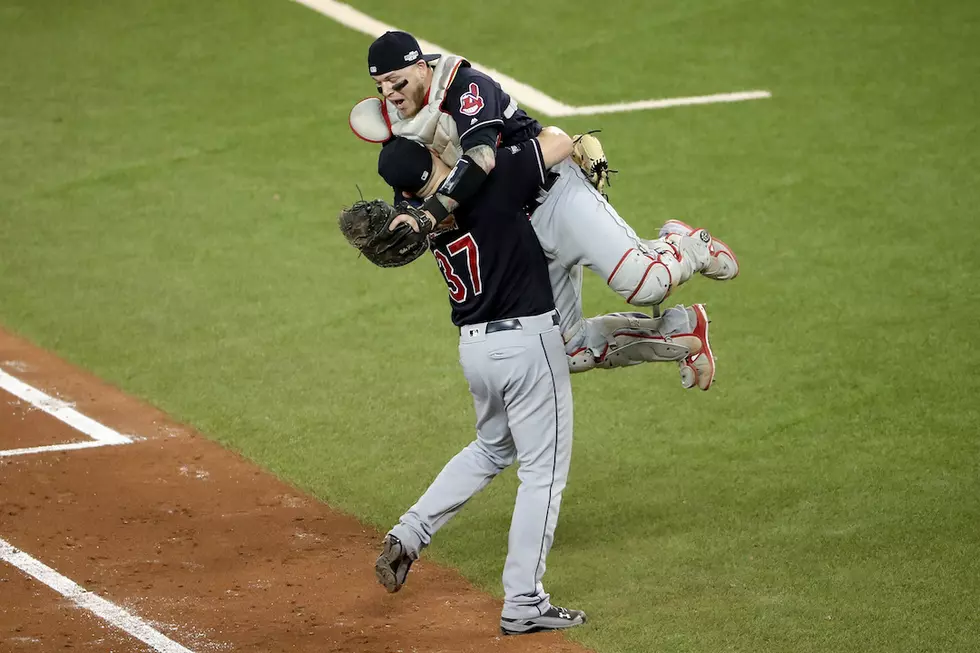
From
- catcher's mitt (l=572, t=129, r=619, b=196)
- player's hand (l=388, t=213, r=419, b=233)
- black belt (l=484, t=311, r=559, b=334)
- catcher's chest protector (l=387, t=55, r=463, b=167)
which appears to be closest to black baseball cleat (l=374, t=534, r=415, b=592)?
black belt (l=484, t=311, r=559, b=334)

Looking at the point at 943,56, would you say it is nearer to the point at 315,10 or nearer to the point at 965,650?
the point at 315,10

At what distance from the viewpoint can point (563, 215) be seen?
5.49 m

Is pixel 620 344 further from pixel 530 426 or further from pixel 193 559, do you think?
pixel 193 559

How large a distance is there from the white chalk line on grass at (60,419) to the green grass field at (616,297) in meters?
0.45

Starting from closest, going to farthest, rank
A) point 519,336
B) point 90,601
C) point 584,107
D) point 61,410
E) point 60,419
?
point 519,336 → point 90,601 → point 60,419 → point 61,410 → point 584,107

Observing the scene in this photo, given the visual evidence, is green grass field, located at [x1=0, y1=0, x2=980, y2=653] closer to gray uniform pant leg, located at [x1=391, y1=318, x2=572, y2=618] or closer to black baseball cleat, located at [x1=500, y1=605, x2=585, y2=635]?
black baseball cleat, located at [x1=500, y1=605, x2=585, y2=635]

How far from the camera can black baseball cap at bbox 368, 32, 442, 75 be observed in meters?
5.03

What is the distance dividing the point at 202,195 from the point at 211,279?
1.45m

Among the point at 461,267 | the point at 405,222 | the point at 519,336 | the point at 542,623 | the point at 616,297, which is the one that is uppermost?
the point at 405,222

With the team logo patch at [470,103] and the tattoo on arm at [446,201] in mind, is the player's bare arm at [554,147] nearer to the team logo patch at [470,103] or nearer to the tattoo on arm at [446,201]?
the team logo patch at [470,103]

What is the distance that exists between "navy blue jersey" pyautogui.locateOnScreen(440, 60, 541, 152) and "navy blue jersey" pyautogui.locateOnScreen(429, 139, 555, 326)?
15cm

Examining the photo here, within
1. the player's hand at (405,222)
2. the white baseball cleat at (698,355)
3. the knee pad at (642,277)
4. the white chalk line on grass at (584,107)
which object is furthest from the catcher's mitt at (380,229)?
the white chalk line on grass at (584,107)

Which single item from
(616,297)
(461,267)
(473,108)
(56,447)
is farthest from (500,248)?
(616,297)

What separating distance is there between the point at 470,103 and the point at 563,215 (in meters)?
0.65
